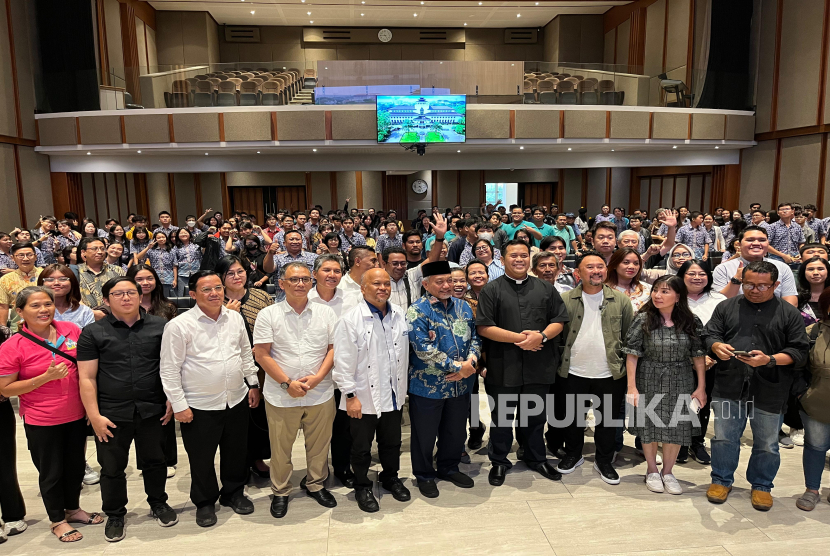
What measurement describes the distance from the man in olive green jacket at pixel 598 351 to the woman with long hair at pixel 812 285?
136cm

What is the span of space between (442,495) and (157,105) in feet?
39.7

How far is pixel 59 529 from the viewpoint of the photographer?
2869 millimetres

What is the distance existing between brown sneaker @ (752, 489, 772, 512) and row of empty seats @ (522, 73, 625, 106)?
1117 centimetres

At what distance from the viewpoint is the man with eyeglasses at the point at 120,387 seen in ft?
9.05

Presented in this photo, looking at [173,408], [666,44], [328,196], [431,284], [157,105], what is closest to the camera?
[173,408]

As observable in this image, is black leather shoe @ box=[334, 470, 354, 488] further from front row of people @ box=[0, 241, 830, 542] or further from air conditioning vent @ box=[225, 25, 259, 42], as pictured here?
air conditioning vent @ box=[225, 25, 259, 42]

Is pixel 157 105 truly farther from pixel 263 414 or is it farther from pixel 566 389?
pixel 566 389

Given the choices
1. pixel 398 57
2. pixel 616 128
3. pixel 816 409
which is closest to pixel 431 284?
pixel 816 409

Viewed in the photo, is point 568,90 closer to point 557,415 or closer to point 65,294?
point 557,415

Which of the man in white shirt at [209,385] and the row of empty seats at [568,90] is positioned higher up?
the row of empty seats at [568,90]

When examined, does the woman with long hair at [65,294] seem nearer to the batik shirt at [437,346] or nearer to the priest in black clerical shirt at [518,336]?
the batik shirt at [437,346]

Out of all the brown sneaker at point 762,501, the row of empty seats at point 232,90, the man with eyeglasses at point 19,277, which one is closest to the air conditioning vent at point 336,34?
the row of empty seats at point 232,90

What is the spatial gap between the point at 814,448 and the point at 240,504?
3.30m

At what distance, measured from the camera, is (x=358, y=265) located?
396 centimetres
